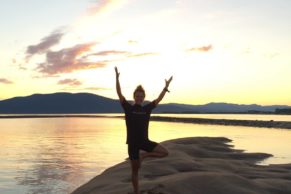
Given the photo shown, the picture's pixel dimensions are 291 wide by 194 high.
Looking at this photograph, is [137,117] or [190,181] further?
[190,181]

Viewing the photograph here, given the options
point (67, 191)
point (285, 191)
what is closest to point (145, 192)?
point (285, 191)

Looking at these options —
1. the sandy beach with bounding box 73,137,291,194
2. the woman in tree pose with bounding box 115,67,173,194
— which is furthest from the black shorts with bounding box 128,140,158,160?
the sandy beach with bounding box 73,137,291,194

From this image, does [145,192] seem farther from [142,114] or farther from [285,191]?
[285,191]

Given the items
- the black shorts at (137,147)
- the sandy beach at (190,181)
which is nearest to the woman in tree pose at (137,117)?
the black shorts at (137,147)

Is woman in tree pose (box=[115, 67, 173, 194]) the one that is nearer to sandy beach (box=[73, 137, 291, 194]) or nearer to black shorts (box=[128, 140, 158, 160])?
black shorts (box=[128, 140, 158, 160])

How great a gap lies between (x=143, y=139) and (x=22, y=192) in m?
12.6

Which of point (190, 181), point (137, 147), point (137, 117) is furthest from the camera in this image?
point (190, 181)

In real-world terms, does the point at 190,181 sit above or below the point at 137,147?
below

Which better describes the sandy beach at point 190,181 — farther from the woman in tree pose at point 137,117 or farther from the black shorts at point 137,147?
the woman in tree pose at point 137,117

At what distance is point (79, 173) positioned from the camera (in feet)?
93.6

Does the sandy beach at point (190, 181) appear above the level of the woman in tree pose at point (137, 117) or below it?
below

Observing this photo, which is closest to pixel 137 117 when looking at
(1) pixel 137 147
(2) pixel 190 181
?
(1) pixel 137 147

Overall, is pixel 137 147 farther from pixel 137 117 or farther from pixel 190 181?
pixel 190 181

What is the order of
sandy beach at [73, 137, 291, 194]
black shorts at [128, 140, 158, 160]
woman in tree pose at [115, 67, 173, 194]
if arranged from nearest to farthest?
woman in tree pose at [115, 67, 173, 194] → black shorts at [128, 140, 158, 160] → sandy beach at [73, 137, 291, 194]
